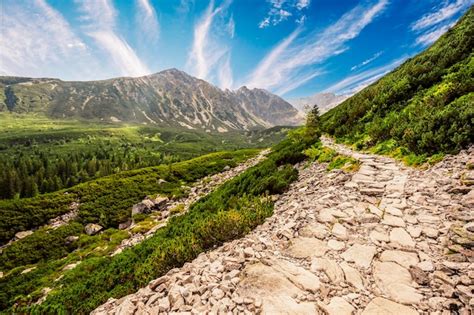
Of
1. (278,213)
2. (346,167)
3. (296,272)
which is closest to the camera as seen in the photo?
(296,272)

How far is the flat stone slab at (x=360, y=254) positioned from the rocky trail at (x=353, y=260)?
24mm

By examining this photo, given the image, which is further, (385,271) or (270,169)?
(270,169)

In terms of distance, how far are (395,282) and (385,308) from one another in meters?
0.79

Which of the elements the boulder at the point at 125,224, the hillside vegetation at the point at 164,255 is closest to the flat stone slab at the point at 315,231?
the hillside vegetation at the point at 164,255

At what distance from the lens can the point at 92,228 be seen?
112 ft

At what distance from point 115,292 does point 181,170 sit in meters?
48.5

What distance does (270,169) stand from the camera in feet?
56.9

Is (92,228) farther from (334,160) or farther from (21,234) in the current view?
(334,160)

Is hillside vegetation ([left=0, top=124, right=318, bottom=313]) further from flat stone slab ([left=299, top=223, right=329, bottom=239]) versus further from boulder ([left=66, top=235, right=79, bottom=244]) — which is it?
boulder ([left=66, top=235, right=79, bottom=244])

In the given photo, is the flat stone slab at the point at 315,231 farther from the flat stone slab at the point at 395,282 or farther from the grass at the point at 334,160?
the grass at the point at 334,160

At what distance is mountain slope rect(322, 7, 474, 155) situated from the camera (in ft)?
33.5

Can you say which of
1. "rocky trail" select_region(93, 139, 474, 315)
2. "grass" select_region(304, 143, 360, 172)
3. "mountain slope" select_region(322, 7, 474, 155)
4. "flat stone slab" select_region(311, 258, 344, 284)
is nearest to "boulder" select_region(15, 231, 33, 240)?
"rocky trail" select_region(93, 139, 474, 315)

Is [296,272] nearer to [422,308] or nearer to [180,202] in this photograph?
[422,308]

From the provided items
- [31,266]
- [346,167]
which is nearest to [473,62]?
[346,167]
